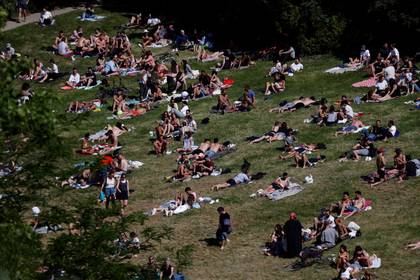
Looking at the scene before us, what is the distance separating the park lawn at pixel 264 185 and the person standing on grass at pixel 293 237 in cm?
36

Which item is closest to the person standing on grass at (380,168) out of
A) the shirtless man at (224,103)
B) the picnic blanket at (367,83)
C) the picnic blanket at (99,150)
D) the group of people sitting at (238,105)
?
the picnic blanket at (367,83)

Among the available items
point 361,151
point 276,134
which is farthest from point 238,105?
point 361,151

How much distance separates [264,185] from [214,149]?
4.50 m

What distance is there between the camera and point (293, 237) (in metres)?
29.7

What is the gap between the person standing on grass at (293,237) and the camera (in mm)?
29719

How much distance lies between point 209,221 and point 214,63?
19.8m

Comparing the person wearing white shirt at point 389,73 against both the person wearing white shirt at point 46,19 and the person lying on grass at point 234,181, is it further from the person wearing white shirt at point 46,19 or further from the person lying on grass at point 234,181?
the person wearing white shirt at point 46,19

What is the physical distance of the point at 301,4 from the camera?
50.6 meters

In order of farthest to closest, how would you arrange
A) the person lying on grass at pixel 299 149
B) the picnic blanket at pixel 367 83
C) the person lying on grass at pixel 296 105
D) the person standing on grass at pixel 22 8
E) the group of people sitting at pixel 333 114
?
the person standing on grass at pixel 22 8 → the picnic blanket at pixel 367 83 → the person lying on grass at pixel 296 105 → the group of people sitting at pixel 333 114 → the person lying on grass at pixel 299 149

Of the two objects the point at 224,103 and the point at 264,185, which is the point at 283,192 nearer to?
the point at 264,185

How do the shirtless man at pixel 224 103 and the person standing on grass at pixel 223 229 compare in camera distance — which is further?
the shirtless man at pixel 224 103

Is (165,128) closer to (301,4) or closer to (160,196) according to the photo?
(160,196)

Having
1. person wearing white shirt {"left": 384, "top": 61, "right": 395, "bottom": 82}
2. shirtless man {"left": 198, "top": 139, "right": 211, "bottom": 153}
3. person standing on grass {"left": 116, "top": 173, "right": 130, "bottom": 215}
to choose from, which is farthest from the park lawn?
person wearing white shirt {"left": 384, "top": 61, "right": 395, "bottom": 82}

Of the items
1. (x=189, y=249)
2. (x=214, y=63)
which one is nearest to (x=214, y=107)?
(x=214, y=63)
